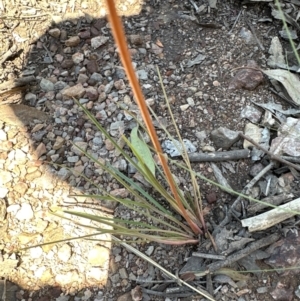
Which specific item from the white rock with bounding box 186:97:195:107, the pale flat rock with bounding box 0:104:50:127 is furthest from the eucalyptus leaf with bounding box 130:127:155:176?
the pale flat rock with bounding box 0:104:50:127

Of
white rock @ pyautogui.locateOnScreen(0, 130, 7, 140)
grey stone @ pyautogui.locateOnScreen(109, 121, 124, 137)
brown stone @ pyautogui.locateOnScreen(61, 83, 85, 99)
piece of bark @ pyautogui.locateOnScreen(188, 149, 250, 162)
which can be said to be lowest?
piece of bark @ pyautogui.locateOnScreen(188, 149, 250, 162)

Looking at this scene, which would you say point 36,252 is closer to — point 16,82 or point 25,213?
point 25,213

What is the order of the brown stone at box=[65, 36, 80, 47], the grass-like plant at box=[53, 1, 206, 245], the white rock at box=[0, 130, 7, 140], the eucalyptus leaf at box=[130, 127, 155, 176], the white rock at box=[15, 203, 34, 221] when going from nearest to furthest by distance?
the grass-like plant at box=[53, 1, 206, 245] → the eucalyptus leaf at box=[130, 127, 155, 176] → the white rock at box=[15, 203, 34, 221] → the white rock at box=[0, 130, 7, 140] → the brown stone at box=[65, 36, 80, 47]

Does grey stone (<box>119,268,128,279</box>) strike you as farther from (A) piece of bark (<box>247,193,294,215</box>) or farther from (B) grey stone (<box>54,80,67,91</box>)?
(B) grey stone (<box>54,80,67,91</box>)

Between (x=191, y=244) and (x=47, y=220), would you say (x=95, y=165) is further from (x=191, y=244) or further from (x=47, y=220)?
(x=191, y=244)

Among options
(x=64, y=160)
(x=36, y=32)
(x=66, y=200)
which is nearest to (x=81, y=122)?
(x=64, y=160)

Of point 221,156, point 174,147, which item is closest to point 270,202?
point 221,156
